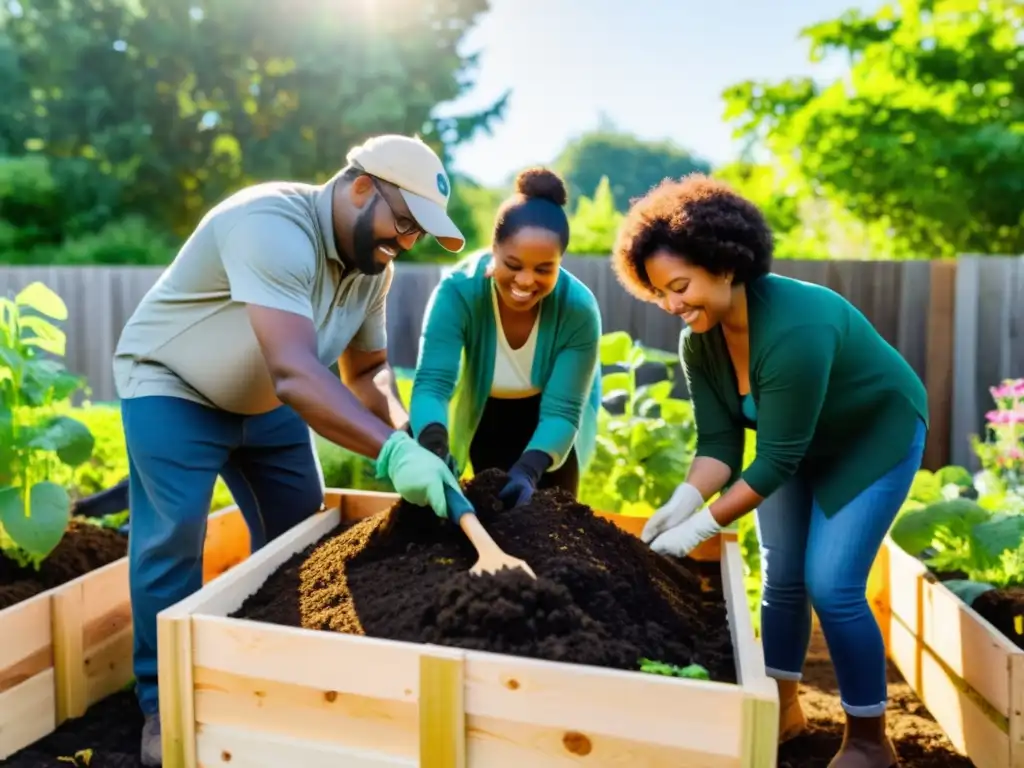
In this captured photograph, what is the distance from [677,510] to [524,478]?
44 cm

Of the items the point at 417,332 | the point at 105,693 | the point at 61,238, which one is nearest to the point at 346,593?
the point at 105,693

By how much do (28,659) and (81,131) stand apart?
1538 cm

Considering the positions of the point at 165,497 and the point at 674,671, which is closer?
the point at 674,671

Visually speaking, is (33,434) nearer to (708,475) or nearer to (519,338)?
(519,338)

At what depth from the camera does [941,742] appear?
9.05ft

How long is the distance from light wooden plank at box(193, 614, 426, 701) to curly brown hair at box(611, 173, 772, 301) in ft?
3.60

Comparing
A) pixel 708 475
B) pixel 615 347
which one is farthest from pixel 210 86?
pixel 708 475

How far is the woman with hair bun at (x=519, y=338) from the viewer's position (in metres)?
2.49

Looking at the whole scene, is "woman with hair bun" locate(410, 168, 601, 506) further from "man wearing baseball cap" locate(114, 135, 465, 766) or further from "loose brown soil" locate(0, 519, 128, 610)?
"loose brown soil" locate(0, 519, 128, 610)

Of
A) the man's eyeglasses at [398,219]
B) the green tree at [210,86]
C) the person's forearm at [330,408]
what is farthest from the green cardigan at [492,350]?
the green tree at [210,86]

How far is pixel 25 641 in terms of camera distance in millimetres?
2561

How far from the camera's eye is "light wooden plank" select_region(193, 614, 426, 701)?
1667mm

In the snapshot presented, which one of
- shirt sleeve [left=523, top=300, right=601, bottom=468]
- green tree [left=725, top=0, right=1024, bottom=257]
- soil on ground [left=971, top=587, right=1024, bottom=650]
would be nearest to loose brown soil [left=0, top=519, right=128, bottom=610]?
shirt sleeve [left=523, top=300, right=601, bottom=468]

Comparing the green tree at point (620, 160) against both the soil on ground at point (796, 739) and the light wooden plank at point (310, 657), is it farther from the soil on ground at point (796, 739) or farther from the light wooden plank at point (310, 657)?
the light wooden plank at point (310, 657)
